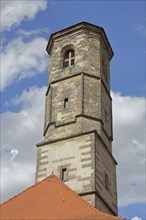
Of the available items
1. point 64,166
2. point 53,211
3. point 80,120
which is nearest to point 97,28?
point 80,120

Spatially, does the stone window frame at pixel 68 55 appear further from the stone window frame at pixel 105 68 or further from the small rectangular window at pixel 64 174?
the small rectangular window at pixel 64 174

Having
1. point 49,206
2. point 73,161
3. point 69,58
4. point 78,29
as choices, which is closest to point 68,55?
point 69,58

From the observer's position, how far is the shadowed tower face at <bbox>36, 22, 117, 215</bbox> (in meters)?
16.2

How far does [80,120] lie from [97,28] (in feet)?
17.6

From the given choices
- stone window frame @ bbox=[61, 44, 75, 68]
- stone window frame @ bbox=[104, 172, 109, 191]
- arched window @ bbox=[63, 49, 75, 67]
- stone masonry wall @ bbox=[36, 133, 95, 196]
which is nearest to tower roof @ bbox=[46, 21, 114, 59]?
stone window frame @ bbox=[61, 44, 75, 68]

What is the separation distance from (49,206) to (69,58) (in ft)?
29.4

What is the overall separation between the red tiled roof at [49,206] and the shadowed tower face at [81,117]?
1442 millimetres

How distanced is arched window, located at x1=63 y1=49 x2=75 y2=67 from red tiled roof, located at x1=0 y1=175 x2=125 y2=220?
267 inches

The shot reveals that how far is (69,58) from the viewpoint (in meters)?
20.3

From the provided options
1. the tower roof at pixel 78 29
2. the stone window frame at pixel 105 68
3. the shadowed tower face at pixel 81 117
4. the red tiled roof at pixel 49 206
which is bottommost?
the red tiled roof at pixel 49 206

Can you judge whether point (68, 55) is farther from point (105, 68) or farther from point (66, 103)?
point (66, 103)

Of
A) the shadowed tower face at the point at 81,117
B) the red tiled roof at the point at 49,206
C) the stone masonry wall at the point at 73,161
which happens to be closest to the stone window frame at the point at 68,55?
the shadowed tower face at the point at 81,117

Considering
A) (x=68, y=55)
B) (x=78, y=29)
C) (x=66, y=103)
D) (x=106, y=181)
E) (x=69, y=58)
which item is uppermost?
(x=78, y=29)

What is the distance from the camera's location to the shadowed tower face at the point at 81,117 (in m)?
16.2
